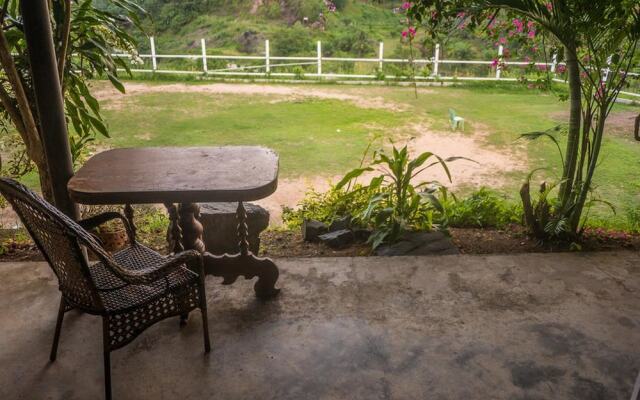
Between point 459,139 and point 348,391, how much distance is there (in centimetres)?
535

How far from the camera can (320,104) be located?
8.73 meters

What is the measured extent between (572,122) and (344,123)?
465cm

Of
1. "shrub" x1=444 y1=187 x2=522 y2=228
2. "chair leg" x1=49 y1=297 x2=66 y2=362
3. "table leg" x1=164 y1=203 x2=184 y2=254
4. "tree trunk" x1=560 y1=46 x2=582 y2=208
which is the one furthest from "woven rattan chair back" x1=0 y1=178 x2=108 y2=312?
"tree trunk" x1=560 y1=46 x2=582 y2=208

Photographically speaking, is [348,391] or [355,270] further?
[355,270]

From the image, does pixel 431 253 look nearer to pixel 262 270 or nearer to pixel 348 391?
pixel 262 270

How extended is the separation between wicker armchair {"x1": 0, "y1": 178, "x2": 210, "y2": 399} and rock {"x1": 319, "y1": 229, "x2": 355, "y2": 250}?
1.23 meters

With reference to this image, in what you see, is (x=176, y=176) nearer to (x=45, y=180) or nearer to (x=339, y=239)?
(x=45, y=180)

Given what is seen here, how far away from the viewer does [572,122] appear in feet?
9.60

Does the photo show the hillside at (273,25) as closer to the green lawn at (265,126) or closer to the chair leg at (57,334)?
the green lawn at (265,126)

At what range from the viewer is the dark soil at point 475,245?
9.73 ft

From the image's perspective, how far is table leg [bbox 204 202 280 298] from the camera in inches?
93.0

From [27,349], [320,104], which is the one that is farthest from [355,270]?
[320,104]

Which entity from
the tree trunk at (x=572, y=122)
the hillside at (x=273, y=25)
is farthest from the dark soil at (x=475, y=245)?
the hillside at (x=273, y=25)

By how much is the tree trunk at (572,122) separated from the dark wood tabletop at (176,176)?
174 centimetres
